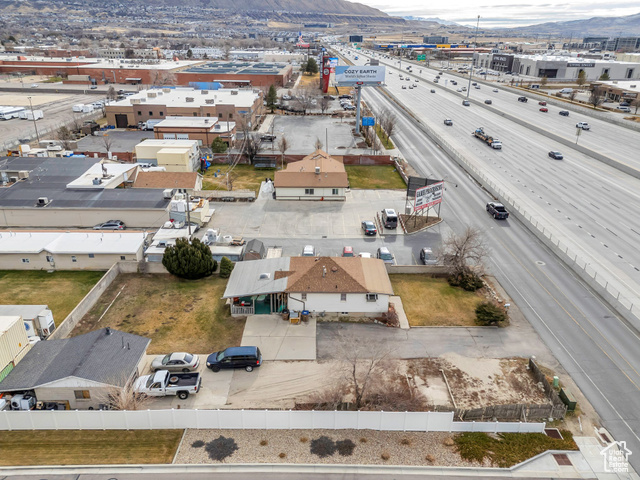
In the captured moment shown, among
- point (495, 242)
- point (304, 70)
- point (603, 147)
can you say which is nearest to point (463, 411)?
point (495, 242)

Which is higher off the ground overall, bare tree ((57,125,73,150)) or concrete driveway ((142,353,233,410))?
bare tree ((57,125,73,150))

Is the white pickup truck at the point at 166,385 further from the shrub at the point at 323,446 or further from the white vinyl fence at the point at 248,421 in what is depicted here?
the shrub at the point at 323,446

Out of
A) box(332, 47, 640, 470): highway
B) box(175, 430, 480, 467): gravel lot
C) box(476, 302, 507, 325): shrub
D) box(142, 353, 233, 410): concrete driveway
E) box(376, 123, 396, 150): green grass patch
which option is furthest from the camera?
box(376, 123, 396, 150): green grass patch

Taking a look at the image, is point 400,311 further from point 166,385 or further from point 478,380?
point 166,385

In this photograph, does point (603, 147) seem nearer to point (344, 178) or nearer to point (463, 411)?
point (344, 178)

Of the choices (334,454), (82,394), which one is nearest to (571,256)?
(334,454)

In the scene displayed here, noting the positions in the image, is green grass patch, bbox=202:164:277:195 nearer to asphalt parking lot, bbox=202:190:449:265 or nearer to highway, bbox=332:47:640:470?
asphalt parking lot, bbox=202:190:449:265

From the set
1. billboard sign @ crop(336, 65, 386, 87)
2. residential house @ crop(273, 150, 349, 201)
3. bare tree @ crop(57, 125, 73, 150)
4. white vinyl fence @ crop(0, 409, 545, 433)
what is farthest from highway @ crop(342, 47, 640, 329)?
bare tree @ crop(57, 125, 73, 150)
